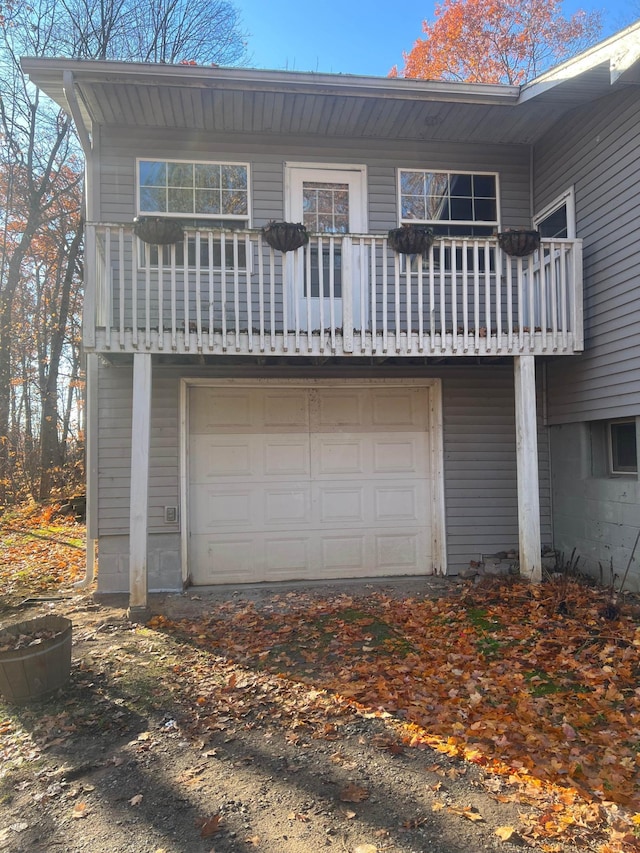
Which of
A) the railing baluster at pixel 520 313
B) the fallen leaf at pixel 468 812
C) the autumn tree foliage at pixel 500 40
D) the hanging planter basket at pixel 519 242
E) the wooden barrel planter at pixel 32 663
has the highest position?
the autumn tree foliage at pixel 500 40

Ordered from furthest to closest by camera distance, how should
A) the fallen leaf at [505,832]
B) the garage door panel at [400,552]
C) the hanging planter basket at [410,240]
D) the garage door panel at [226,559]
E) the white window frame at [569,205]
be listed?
the garage door panel at [400,552] → the garage door panel at [226,559] → the white window frame at [569,205] → the hanging planter basket at [410,240] → the fallen leaf at [505,832]

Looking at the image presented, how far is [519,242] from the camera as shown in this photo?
18.3ft

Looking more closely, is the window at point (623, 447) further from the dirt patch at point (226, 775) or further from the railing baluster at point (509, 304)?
the dirt patch at point (226, 775)

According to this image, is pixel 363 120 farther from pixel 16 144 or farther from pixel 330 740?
pixel 16 144

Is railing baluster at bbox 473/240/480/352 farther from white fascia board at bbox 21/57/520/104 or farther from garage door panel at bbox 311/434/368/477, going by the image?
garage door panel at bbox 311/434/368/477

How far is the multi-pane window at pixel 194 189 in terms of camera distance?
645cm

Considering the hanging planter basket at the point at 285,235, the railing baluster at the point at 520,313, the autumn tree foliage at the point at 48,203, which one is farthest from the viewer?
the autumn tree foliage at the point at 48,203

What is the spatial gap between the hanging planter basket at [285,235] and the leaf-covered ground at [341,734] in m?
3.74

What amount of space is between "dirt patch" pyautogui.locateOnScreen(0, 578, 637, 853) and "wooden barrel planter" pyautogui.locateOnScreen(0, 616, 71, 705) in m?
0.11

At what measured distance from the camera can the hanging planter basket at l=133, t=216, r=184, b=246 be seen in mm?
5211

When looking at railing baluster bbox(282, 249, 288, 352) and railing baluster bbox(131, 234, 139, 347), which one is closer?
railing baluster bbox(131, 234, 139, 347)

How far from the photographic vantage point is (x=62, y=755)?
3037 mm

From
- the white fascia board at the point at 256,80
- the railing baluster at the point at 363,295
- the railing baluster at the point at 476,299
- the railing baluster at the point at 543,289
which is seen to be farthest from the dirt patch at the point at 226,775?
the white fascia board at the point at 256,80

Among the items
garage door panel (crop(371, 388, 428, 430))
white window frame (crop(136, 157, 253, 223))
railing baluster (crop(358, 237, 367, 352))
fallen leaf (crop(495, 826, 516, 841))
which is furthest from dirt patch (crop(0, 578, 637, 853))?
white window frame (crop(136, 157, 253, 223))
